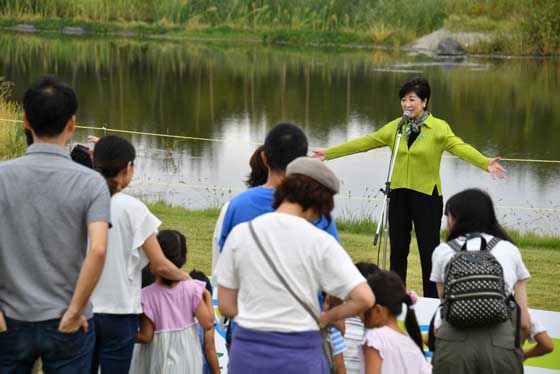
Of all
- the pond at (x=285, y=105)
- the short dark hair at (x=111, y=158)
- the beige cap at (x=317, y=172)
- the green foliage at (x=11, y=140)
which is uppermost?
the beige cap at (x=317, y=172)

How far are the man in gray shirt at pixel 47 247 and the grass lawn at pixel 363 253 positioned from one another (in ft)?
13.1

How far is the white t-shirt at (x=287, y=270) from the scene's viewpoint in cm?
319

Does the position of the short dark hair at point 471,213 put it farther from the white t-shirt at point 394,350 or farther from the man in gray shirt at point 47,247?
the man in gray shirt at point 47,247

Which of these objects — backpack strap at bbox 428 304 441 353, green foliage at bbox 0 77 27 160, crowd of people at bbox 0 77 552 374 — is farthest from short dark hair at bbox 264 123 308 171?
green foliage at bbox 0 77 27 160

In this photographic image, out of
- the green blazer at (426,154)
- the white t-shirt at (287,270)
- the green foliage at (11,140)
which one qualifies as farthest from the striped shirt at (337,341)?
the green foliage at (11,140)

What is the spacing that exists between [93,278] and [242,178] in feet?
33.9

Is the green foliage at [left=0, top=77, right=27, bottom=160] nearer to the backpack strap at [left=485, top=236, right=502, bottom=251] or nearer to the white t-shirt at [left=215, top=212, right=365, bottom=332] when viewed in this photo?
the backpack strap at [left=485, top=236, right=502, bottom=251]

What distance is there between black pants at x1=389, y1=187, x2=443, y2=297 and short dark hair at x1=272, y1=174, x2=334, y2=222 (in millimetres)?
2955

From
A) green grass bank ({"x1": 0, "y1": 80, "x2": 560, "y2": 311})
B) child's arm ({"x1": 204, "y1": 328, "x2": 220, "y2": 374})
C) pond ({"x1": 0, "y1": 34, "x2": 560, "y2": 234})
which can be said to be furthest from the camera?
pond ({"x1": 0, "y1": 34, "x2": 560, "y2": 234})

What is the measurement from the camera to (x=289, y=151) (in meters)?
3.78

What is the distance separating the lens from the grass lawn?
282 inches

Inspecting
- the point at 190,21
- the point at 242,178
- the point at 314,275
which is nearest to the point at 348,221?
the point at 242,178

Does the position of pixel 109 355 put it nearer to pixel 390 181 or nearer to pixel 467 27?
pixel 390 181

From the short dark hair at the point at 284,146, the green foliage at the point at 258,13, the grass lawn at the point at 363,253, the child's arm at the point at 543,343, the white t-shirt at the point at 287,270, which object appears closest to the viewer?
the white t-shirt at the point at 287,270
